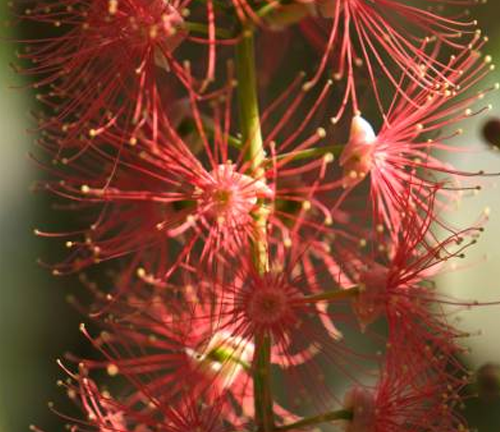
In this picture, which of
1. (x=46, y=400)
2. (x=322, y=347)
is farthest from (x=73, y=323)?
(x=322, y=347)

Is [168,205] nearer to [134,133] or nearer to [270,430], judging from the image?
[134,133]

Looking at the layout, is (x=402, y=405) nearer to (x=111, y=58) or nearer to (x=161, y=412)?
(x=161, y=412)

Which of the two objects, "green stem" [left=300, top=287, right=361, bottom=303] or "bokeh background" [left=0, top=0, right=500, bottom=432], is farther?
"bokeh background" [left=0, top=0, right=500, bottom=432]

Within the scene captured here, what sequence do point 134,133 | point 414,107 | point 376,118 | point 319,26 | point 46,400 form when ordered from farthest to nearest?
1. point 46,400
2. point 376,118
3. point 319,26
4. point 414,107
5. point 134,133

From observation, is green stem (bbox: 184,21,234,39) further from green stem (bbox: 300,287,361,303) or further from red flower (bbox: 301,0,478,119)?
green stem (bbox: 300,287,361,303)

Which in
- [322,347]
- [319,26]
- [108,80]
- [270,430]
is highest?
[319,26]

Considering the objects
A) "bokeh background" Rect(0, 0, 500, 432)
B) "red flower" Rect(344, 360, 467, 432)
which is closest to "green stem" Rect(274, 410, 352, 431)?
"red flower" Rect(344, 360, 467, 432)

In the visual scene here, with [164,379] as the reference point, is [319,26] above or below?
above

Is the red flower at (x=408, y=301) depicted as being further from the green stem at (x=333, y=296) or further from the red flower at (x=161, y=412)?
the red flower at (x=161, y=412)
